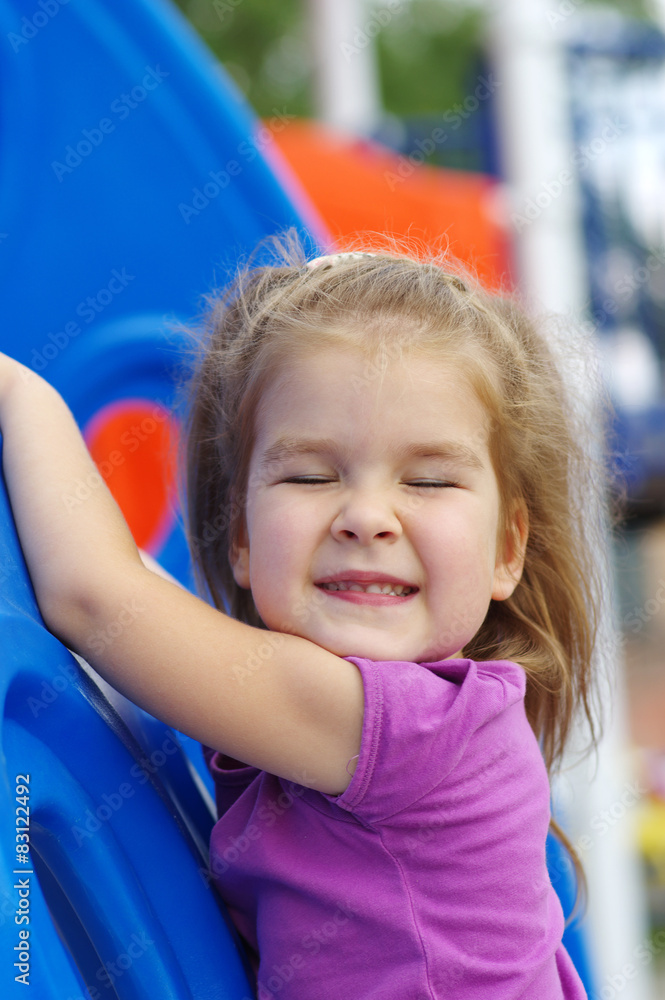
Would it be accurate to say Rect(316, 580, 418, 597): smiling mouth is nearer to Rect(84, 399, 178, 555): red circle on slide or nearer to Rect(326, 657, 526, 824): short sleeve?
Rect(326, 657, 526, 824): short sleeve

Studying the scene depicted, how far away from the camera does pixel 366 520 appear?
2.80ft

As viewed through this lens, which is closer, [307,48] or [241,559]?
[241,559]

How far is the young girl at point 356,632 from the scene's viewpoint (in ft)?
2.66

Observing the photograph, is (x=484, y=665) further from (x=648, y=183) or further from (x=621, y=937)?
(x=648, y=183)

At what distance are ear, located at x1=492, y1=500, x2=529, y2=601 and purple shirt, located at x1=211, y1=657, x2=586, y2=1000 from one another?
147 mm

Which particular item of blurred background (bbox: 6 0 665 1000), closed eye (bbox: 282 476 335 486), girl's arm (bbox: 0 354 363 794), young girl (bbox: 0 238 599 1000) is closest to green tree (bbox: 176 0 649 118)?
blurred background (bbox: 6 0 665 1000)

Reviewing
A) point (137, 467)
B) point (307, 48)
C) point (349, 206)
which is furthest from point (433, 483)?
point (307, 48)

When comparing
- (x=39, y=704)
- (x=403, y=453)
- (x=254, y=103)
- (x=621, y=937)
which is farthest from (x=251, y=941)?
(x=254, y=103)

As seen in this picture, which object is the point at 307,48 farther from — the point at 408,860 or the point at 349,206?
the point at 408,860

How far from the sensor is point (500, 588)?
102 centimetres

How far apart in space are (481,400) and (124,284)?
0.67 m

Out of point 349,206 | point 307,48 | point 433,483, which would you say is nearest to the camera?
point 433,483

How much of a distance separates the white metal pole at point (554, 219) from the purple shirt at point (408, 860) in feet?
5.13

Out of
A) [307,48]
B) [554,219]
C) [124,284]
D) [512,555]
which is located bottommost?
[512,555]
